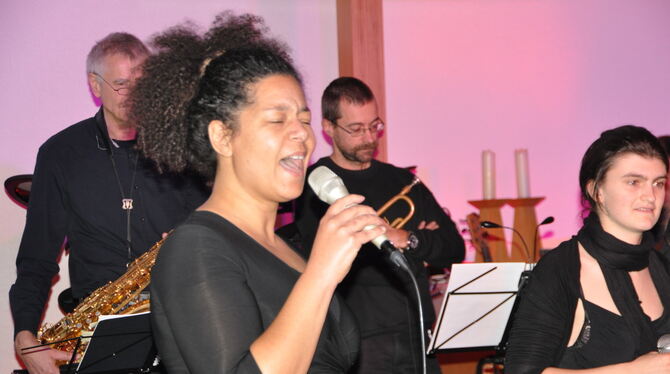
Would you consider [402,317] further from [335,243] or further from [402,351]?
[335,243]

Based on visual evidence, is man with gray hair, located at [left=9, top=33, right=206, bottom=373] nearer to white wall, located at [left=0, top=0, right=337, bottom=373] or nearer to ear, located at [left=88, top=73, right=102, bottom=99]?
ear, located at [left=88, top=73, right=102, bottom=99]

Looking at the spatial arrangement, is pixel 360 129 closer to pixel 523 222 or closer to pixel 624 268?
pixel 624 268

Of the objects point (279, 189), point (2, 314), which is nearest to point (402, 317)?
point (279, 189)

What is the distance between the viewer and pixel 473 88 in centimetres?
618

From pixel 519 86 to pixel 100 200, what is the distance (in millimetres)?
3902

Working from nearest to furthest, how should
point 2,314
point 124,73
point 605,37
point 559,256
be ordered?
point 559,256 < point 124,73 < point 2,314 < point 605,37

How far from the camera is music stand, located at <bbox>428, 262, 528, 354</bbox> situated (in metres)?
3.45

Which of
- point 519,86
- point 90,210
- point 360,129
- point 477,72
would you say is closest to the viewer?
point 90,210

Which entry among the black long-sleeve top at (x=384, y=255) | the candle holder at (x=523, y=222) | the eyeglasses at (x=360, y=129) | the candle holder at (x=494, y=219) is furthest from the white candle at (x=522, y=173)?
the eyeglasses at (x=360, y=129)

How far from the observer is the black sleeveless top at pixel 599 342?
9.75 ft

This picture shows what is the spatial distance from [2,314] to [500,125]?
4035mm

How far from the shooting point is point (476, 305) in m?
3.55

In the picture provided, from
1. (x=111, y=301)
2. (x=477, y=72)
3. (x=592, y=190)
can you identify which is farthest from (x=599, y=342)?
(x=477, y=72)

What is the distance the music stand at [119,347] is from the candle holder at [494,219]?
3481 millimetres
